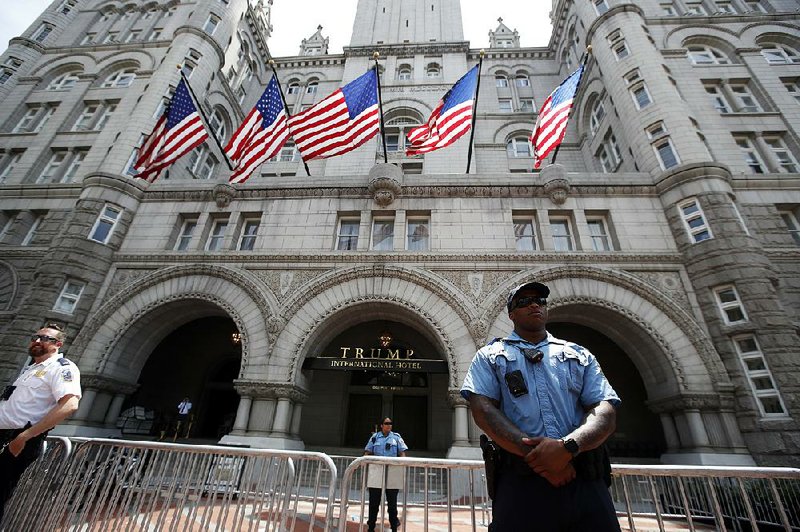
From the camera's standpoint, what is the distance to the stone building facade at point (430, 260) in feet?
37.3

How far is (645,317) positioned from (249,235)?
49.6ft

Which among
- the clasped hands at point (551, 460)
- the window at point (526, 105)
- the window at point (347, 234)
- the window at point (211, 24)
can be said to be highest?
the window at point (211, 24)

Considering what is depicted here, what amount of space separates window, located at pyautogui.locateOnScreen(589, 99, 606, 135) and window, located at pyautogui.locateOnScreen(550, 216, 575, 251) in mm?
10707

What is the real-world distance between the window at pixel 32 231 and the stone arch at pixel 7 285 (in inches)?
48.5

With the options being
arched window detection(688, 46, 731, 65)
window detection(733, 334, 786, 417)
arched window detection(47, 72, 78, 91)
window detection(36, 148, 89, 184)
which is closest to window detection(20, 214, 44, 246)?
window detection(36, 148, 89, 184)

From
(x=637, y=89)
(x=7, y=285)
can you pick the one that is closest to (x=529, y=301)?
(x=637, y=89)

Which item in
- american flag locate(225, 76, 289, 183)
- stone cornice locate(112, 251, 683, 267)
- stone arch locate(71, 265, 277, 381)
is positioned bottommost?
stone arch locate(71, 265, 277, 381)

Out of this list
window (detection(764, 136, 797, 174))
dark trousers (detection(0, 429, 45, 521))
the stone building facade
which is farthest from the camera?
window (detection(764, 136, 797, 174))

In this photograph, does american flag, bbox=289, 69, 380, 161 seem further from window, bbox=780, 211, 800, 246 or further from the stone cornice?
window, bbox=780, 211, 800, 246

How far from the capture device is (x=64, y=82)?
22703 millimetres

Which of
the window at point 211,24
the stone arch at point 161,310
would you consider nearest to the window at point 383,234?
the stone arch at point 161,310

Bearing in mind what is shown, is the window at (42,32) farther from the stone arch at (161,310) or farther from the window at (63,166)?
the stone arch at (161,310)

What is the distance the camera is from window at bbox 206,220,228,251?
14906mm

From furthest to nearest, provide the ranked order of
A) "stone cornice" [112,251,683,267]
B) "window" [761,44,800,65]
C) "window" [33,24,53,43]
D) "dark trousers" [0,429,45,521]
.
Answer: "window" [33,24,53,43]
"window" [761,44,800,65]
"stone cornice" [112,251,683,267]
"dark trousers" [0,429,45,521]
